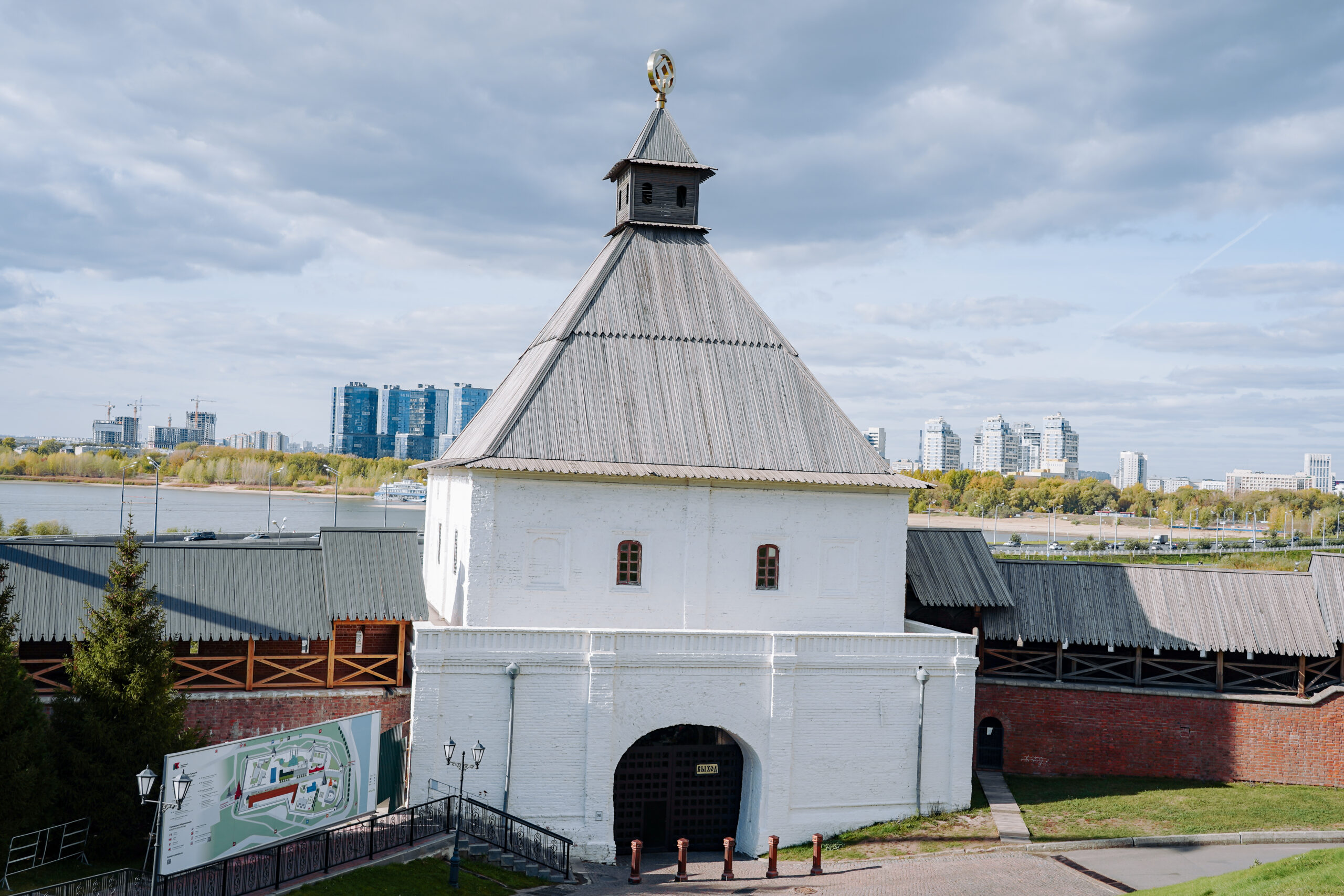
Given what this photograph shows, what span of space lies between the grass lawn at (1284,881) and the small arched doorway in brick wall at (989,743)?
33.4ft

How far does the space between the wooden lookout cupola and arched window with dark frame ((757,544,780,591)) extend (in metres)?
8.87

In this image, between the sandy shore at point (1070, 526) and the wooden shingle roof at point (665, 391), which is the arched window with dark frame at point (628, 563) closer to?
the wooden shingle roof at point (665, 391)

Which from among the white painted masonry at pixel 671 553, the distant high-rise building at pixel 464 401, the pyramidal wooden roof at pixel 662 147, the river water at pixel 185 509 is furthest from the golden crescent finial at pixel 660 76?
the distant high-rise building at pixel 464 401

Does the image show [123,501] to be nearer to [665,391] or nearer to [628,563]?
[665,391]

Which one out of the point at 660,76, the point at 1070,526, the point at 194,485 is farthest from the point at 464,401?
the point at 660,76

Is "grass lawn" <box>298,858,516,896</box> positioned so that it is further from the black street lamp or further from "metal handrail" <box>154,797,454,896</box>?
the black street lamp

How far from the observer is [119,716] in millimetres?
17703

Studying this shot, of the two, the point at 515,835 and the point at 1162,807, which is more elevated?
the point at 1162,807

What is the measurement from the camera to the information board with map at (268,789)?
15.2 meters

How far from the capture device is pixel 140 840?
1770cm

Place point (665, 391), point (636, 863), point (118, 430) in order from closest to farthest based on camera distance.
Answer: point (636, 863), point (665, 391), point (118, 430)

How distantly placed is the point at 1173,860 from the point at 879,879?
19.2 feet

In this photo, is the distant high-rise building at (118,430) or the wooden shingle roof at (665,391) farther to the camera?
the distant high-rise building at (118,430)

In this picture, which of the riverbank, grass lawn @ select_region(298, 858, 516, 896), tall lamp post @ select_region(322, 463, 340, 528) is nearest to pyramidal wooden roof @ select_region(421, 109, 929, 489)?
grass lawn @ select_region(298, 858, 516, 896)
